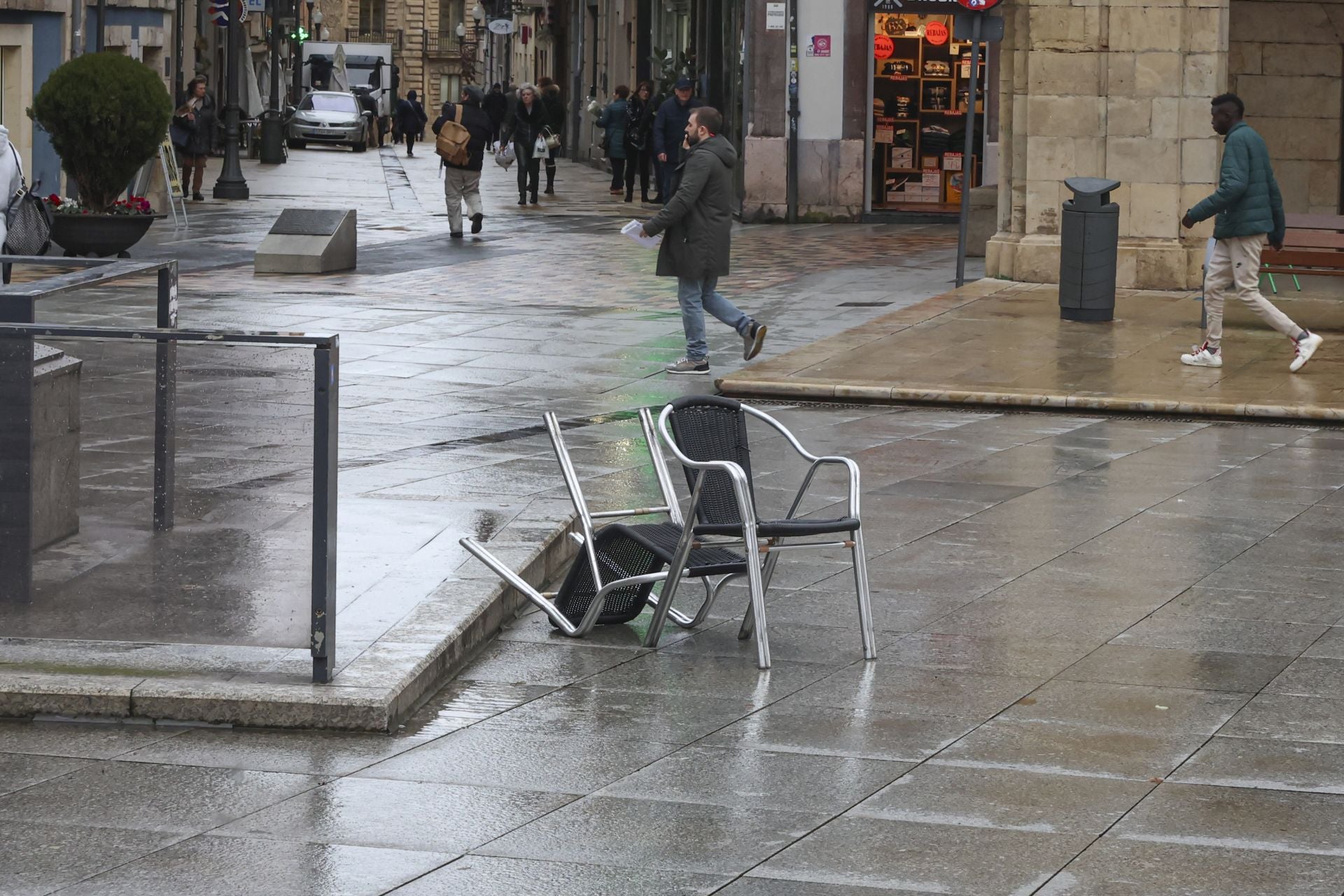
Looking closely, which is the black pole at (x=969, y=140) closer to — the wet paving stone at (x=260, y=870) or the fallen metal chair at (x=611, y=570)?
the fallen metal chair at (x=611, y=570)

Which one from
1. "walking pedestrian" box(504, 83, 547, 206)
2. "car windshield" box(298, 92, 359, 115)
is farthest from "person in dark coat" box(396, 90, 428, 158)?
"walking pedestrian" box(504, 83, 547, 206)

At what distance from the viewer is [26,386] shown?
19.7 feet

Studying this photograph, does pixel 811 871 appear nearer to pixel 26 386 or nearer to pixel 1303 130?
pixel 26 386

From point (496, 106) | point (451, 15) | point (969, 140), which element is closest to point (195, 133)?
point (496, 106)

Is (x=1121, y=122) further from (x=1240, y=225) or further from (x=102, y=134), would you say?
(x=102, y=134)

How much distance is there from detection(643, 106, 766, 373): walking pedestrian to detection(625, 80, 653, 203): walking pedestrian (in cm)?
1630

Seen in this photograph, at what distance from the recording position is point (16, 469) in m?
6.08

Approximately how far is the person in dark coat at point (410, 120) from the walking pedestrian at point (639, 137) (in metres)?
→ 18.2

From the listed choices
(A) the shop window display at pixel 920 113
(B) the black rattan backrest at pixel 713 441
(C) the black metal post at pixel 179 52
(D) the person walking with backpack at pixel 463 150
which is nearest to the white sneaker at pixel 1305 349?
(B) the black rattan backrest at pixel 713 441

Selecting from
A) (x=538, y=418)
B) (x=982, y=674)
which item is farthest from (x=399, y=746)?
(x=538, y=418)

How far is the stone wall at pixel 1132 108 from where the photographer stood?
18.6 metres

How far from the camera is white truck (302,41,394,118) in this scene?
64.6 meters

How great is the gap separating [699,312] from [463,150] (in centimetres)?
1002

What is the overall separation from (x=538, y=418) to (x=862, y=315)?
561 centimetres
